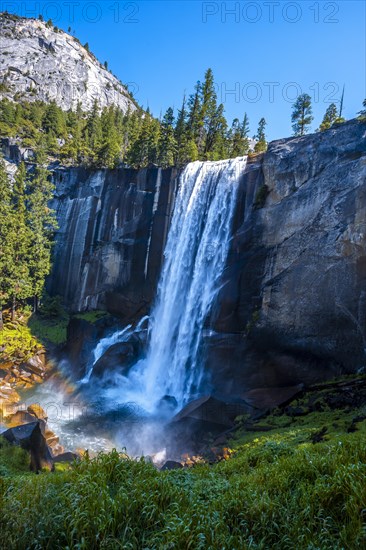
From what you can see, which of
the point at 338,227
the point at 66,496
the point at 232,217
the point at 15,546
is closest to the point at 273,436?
the point at 66,496

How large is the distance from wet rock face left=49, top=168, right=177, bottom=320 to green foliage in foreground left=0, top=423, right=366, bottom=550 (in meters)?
24.4

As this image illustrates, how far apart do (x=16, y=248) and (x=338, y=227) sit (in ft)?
101

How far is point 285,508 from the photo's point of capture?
461 cm

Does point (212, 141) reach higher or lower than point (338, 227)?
higher

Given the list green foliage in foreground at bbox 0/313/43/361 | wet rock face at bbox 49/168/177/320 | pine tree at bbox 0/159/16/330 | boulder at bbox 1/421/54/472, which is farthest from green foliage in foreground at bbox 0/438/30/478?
pine tree at bbox 0/159/16/330

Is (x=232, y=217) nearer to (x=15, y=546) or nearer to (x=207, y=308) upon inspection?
(x=207, y=308)

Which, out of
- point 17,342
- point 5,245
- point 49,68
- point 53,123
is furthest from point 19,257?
point 49,68

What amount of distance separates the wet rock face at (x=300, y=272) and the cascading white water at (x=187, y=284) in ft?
6.27

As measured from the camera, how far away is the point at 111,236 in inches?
1361

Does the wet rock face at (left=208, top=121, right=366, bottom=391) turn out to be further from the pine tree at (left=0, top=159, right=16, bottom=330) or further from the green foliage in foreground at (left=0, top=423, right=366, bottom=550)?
the pine tree at (left=0, top=159, right=16, bottom=330)

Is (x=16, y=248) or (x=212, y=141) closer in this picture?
(x=16, y=248)

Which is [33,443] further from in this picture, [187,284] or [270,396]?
[187,284]

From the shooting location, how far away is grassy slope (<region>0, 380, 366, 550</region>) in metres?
4.04

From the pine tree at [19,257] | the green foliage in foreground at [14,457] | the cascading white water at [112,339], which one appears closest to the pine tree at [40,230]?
the pine tree at [19,257]
